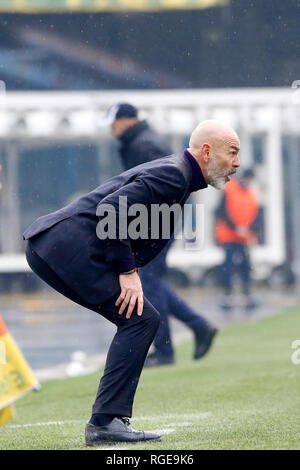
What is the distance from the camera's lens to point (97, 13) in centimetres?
2234

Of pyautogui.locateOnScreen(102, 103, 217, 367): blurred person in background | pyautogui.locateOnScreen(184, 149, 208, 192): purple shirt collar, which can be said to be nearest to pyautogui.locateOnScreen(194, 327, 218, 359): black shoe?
pyautogui.locateOnScreen(102, 103, 217, 367): blurred person in background

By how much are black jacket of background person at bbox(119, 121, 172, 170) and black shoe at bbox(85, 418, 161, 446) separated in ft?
12.2

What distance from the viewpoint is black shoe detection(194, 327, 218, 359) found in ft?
28.7

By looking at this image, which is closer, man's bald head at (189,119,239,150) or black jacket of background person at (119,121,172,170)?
man's bald head at (189,119,239,150)

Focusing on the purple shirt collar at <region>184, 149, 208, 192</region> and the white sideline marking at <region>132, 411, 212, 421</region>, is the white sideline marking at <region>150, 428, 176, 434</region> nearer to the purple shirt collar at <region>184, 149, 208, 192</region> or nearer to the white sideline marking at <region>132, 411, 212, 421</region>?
the white sideline marking at <region>132, 411, 212, 421</region>

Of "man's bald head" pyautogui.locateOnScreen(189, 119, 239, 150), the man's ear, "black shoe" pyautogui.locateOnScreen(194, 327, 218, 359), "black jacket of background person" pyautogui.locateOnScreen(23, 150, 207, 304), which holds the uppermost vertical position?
"man's bald head" pyautogui.locateOnScreen(189, 119, 239, 150)

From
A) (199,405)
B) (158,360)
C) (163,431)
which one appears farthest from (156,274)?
(163,431)

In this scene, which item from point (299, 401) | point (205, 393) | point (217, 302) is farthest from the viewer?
point (217, 302)

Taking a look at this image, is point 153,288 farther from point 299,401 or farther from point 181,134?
point 181,134

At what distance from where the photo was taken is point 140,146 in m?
8.51

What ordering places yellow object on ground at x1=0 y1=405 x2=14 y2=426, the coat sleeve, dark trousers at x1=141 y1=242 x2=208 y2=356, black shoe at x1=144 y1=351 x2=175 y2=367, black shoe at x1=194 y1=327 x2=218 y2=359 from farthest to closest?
1. black shoe at x1=194 y1=327 x2=218 y2=359
2. black shoe at x1=144 y1=351 x2=175 y2=367
3. dark trousers at x1=141 y1=242 x2=208 y2=356
4. yellow object on ground at x1=0 y1=405 x2=14 y2=426
5. the coat sleeve

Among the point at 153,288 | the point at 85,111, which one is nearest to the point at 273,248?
the point at 85,111
